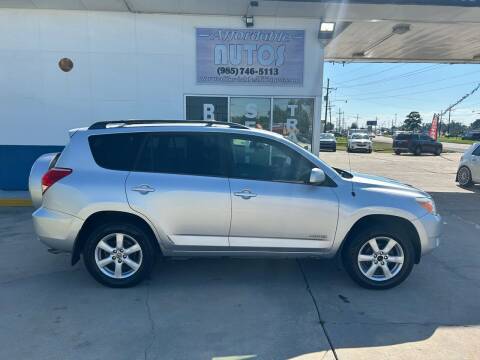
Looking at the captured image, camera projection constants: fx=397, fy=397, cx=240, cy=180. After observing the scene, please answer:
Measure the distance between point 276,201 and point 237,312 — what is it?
1178 millimetres

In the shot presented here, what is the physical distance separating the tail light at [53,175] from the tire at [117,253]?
663 millimetres

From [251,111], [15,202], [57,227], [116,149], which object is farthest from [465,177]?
[15,202]

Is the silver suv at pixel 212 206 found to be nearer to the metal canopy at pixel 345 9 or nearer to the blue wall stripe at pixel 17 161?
the metal canopy at pixel 345 9

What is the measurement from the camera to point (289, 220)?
4.21 meters

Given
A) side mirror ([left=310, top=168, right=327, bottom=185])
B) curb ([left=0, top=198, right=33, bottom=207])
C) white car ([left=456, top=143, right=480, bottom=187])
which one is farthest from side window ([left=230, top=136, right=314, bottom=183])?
white car ([left=456, top=143, right=480, bottom=187])

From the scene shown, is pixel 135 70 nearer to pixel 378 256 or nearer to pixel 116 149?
pixel 116 149

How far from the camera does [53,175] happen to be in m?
4.21

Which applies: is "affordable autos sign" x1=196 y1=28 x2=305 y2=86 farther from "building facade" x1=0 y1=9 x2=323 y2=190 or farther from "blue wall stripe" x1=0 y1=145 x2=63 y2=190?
"blue wall stripe" x1=0 y1=145 x2=63 y2=190

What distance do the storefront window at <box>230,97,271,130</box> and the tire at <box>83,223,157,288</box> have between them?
18.6 feet

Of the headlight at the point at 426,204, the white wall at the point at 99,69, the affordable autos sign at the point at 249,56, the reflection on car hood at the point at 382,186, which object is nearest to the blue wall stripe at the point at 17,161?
the white wall at the point at 99,69

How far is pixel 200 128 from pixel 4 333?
8.69 feet

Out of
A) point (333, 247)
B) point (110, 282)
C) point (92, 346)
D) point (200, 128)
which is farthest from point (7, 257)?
point (333, 247)

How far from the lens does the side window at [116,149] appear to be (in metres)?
4.24

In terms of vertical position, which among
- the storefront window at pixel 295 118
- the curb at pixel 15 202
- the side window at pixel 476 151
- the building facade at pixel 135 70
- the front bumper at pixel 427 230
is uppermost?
the building facade at pixel 135 70
